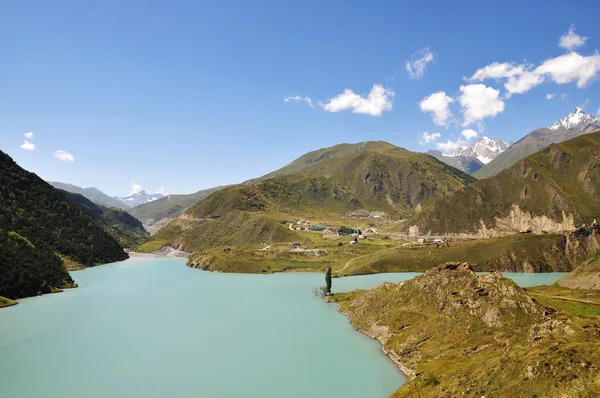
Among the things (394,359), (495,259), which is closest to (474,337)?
(394,359)

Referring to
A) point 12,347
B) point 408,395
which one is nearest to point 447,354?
point 408,395

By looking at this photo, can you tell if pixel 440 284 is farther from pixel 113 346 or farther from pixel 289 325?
pixel 113 346

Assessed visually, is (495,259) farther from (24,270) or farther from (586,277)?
(24,270)

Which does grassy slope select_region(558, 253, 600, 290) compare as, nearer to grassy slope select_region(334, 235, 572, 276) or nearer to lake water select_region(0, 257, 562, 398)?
grassy slope select_region(334, 235, 572, 276)

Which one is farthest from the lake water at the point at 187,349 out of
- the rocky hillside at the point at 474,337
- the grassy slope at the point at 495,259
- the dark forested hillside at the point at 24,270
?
the grassy slope at the point at 495,259

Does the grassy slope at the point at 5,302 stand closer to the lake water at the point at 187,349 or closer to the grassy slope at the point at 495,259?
the lake water at the point at 187,349

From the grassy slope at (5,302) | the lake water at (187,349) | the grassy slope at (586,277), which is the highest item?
the grassy slope at (586,277)
